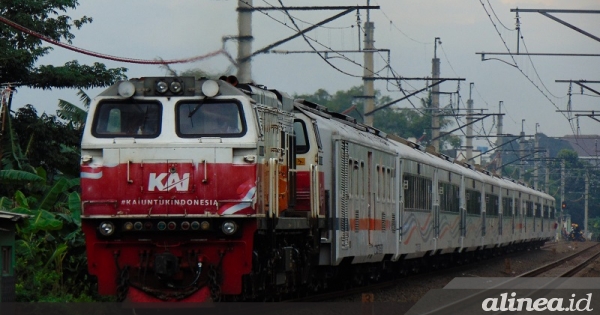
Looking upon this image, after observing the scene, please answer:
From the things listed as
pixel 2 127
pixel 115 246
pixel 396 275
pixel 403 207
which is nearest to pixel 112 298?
pixel 115 246

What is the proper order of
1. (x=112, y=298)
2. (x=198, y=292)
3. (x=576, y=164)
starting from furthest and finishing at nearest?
1. (x=576, y=164)
2. (x=112, y=298)
3. (x=198, y=292)

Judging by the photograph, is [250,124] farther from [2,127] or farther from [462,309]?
[2,127]

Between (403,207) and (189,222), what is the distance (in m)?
10.9

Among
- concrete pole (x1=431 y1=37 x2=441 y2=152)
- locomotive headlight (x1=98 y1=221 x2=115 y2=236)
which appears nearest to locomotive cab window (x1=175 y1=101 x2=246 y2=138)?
locomotive headlight (x1=98 y1=221 x2=115 y2=236)

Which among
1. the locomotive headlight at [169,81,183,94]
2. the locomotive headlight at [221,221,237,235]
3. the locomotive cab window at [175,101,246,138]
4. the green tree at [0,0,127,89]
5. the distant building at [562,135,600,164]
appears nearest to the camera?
the locomotive headlight at [221,221,237,235]

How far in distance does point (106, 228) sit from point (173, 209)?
866 mm

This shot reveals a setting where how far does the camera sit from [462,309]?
16797 mm

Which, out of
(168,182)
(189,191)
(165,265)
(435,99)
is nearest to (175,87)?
(168,182)

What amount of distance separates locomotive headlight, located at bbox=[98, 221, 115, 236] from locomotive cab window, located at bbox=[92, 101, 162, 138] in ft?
3.60

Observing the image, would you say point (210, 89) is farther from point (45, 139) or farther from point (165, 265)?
point (45, 139)

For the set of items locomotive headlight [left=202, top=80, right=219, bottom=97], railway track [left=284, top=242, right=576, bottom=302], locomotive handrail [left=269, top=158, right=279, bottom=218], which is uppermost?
locomotive headlight [left=202, top=80, right=219, bottom=97]

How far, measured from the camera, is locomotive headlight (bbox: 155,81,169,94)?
540 inches

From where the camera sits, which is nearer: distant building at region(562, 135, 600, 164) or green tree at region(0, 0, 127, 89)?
green tree at region(0, 0, 127, 89)

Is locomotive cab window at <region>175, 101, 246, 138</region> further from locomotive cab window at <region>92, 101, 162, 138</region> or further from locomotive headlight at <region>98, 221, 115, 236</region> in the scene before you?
locomotive headlight at <region>98, 221, 115, 236</region>
